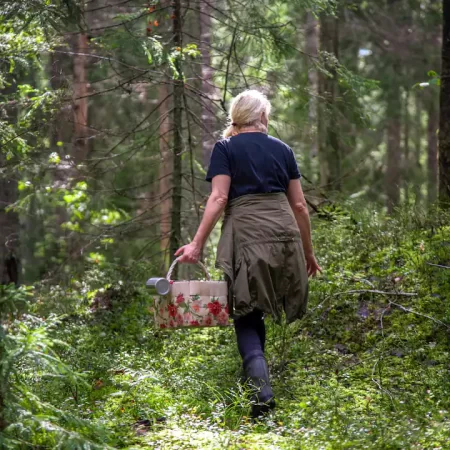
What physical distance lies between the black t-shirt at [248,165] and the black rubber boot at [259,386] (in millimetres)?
1273

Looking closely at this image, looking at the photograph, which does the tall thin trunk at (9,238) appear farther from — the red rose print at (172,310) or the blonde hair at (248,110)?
the blonde hair at (248,110)

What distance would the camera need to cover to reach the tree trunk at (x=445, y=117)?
8.23 meters

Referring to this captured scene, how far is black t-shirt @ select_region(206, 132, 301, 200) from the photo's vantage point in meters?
5.27

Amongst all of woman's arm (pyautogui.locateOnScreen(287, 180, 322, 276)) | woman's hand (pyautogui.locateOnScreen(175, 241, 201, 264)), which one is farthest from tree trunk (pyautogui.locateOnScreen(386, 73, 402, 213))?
woman's hand (pyautogui.locateOnScreen(175, 241, 201, 264))

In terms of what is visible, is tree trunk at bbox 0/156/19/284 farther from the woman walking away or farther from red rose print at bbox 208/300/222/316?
the woman walking away

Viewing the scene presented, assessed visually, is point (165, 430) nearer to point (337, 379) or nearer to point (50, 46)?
point (337, 379)

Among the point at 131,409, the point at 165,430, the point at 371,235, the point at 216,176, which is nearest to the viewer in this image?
the point at 165,430

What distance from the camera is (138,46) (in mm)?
6816

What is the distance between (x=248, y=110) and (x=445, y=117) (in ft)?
12.9

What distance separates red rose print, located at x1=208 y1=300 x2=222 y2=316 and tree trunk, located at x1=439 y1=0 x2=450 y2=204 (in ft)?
12.6

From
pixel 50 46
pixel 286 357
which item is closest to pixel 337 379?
pixel 286 357

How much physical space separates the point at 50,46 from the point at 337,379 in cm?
434

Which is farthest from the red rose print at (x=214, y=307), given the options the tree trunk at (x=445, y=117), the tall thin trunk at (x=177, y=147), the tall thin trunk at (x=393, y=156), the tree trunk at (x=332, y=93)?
the tall thin trunk at (x=393, y=156)

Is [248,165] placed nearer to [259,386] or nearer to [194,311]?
[194,311]
